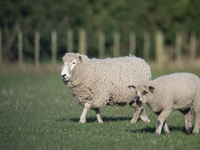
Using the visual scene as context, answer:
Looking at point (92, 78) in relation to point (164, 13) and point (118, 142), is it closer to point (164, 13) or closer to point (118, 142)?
point (118, 142)

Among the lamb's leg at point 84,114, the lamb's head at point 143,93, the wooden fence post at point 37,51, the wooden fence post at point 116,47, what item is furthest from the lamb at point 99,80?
the wooden fence post at point 116,47

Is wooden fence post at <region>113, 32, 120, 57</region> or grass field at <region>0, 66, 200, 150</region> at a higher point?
wooden fence post at <region>113, 32, 120, 57</region>

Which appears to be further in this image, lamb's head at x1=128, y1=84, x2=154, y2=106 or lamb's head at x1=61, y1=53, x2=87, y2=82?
lamb's head at x1=61, y1=53, x2=87, y2=82

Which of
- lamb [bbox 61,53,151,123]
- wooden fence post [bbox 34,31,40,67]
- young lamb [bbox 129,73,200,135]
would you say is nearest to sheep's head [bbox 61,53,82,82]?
lamb [bbox 61,53,151,123]

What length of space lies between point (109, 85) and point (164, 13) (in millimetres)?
23850

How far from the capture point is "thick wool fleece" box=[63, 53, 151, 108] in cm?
846

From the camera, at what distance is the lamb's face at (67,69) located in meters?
8.05

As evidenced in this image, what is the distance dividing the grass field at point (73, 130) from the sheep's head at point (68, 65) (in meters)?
1.03

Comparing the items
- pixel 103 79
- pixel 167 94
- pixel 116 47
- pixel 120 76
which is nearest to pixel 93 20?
pixel 116 47

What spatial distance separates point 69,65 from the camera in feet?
26.9

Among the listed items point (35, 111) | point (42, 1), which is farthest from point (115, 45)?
point (35, 111)

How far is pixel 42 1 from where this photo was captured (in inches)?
1079

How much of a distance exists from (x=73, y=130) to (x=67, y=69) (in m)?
1.42

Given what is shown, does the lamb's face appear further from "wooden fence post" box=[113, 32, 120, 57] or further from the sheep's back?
"wooden fence post" box=[113, 32, 120, 57]
